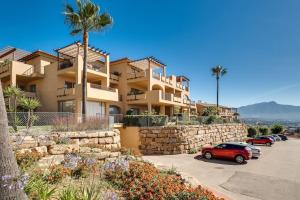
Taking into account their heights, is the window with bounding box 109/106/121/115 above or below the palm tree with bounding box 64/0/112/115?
below

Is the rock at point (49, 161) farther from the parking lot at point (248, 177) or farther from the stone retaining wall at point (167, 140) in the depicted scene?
the stone retaining wall at point (167, 140)

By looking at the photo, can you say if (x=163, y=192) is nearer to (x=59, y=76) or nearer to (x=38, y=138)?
(x=38, y=138)

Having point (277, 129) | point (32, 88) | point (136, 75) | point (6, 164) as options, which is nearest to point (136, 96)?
point (136, 75)

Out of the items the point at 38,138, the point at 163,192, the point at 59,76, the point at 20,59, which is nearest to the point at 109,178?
the point at 163,192

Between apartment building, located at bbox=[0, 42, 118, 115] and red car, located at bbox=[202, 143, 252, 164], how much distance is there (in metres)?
12.8

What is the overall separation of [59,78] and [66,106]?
3.50m

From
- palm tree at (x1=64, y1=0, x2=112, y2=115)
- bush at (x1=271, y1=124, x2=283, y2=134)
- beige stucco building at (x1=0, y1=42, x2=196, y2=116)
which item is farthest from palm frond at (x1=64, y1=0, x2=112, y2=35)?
bush at (x1=271, y1=124, x2=283, y2=134)

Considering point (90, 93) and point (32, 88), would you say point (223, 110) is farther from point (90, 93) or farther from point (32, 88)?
point (32, 88)

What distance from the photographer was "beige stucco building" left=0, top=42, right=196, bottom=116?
72.4 ft

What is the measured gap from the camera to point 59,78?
23250mm

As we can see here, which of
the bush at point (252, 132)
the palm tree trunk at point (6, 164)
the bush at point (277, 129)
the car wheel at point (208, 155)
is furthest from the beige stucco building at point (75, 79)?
the bush at point (277, 129)

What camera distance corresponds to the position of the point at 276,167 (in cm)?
1598

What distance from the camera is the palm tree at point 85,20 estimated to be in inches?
716

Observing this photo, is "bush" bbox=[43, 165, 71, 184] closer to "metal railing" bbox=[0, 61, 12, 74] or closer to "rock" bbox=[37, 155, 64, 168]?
"rock" bbox=[37, 155, 64, 168]
